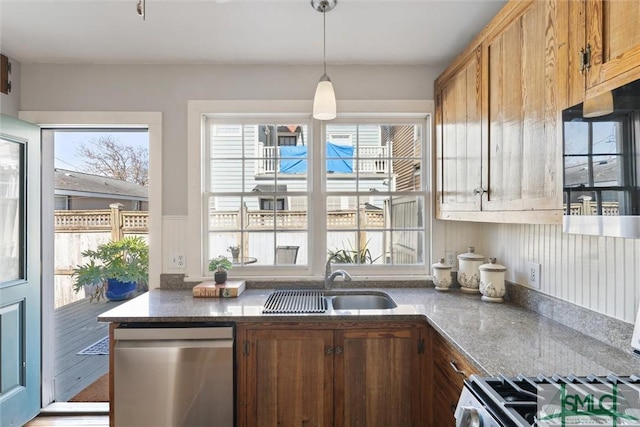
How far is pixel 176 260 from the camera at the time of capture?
242 centimetres

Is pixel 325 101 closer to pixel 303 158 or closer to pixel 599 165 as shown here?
pixel 303 158

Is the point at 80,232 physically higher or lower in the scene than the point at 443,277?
higher

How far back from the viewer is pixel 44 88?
2410mm

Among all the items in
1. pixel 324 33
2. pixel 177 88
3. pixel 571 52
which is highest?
pixel 324 33

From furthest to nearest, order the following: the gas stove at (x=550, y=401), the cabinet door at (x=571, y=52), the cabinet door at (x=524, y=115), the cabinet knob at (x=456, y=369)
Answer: the cabinet knob at (x=456, y=369) → the cabinet door at (x=524, y=115) → the cabinet door at (x=571, y=52) → the gas stove at (x=550, y=401)

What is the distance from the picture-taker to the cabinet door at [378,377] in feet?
5.81

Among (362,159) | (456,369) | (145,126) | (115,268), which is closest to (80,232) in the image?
(115,268)

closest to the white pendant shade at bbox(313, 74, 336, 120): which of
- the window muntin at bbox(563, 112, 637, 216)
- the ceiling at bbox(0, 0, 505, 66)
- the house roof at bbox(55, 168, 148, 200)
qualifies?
the ceiling at bbox(0, 0, 505, 66)

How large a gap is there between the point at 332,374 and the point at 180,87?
85.0 inches

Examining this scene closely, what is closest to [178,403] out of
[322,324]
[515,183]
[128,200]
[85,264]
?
[322,324]

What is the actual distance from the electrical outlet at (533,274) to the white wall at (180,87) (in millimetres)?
1345

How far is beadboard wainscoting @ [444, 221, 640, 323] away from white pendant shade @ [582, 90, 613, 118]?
2.00 feet

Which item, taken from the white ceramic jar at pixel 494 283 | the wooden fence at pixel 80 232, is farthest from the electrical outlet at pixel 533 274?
the wooden fence at pixel 80 232

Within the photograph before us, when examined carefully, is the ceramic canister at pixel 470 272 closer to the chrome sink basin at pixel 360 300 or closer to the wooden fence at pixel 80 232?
the chrome sink basin at pixel 360 300
